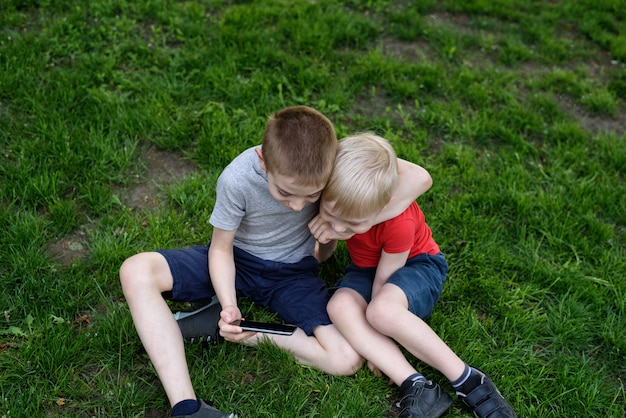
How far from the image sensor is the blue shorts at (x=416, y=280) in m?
2.90

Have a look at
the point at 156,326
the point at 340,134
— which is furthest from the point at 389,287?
the point at 340,134

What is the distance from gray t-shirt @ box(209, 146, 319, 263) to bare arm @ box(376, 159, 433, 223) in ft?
1.14

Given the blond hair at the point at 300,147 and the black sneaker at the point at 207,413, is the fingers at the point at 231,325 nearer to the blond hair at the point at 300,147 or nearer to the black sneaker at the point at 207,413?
the black sneaker at the point at 207,413

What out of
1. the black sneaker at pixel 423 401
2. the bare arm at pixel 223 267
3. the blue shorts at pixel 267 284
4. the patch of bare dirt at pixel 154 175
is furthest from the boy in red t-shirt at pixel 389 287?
the patch of bare dirt at pixel 154 175

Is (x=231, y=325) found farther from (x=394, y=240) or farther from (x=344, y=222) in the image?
(x=394, y=240)

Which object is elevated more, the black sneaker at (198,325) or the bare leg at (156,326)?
Answer: the bare leg at (156,326)

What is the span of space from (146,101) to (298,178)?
202 cm

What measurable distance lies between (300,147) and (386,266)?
0.78m

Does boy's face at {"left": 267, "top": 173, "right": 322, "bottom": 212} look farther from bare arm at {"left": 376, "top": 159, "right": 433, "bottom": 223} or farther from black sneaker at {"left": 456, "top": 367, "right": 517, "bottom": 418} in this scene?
black sneaker at {"left": 456, "top": 367, "right": 517, "bottom": 418}

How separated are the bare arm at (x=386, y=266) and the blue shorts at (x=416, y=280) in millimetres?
26

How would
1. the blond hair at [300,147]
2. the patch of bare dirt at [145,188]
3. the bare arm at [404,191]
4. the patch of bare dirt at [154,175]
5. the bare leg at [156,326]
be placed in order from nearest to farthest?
1. the blond hair at [300,147]
2. the bare leg at [156,326]
3. the bare arm at [404,191]
4. the patch of bare dirt at [145,188]
5. the patch of bare dirt at [154,175]

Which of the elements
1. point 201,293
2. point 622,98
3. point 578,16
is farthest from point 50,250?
point 578,16

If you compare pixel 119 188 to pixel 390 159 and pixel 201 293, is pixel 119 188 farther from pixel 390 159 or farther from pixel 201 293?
pixel 390 159

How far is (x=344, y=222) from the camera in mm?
2693
